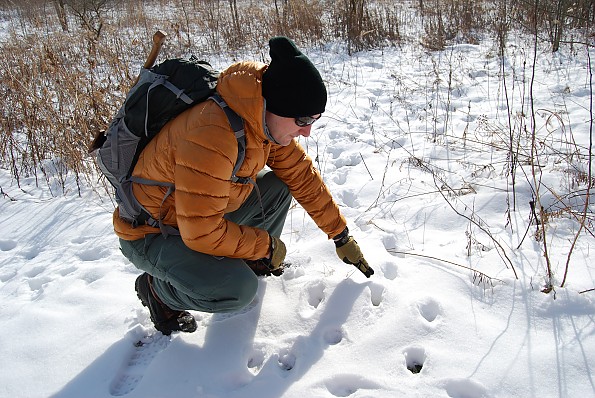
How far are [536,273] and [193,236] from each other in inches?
56.2

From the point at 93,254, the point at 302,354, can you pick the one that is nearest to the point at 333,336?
Answer: the point at 302,354

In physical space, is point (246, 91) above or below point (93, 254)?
above

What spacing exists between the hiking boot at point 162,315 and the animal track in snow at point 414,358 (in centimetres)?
86

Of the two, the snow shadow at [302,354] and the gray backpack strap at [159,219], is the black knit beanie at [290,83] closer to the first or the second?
the gray backpack strap at [159,219]

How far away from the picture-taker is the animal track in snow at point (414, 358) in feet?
5.09

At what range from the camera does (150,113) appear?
1550mm

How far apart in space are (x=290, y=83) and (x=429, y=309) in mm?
1050

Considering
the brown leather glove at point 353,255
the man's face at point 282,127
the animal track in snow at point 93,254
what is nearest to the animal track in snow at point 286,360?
the brown leather glove at point 353,255

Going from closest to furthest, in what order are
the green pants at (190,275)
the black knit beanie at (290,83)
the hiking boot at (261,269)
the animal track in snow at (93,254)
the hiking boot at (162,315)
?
the black knit beanie at (290,83), the green pants at (190,275), the hiking boot at (162,315), the hiking boot at (261,269), the animal track in snow at (93,254)

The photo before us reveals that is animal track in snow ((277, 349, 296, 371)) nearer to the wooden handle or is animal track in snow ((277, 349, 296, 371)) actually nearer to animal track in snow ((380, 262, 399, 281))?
animal track in snow ((380, 262, 399, 281))

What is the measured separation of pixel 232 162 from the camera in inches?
60.5

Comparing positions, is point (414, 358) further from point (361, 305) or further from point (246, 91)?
point (246, 91)

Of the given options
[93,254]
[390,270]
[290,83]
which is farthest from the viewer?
[93,254]

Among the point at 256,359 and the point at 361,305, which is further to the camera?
the point at 361,305
